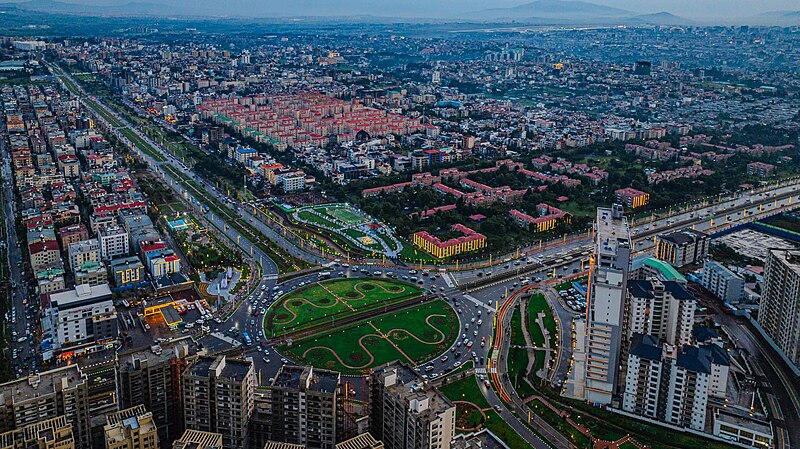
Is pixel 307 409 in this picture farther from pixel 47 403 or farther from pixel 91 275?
pixel 91 275

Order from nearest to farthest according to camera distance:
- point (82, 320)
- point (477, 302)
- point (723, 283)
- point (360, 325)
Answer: point (82, 320), point (360, 325), point (723, 283), point (477, 302)

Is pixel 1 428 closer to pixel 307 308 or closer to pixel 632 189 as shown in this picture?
pixel 307 308

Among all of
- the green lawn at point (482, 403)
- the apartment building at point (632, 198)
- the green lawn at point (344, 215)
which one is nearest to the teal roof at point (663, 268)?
the green lawn at point (482, 403)

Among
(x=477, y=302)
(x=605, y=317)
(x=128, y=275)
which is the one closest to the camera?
(x=605, y=317)

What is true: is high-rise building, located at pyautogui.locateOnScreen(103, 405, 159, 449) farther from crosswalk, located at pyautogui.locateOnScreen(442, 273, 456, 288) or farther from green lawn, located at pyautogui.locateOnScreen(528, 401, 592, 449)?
crosswalk, located at pyautogui.locateOnScreen(442, 273, 456, 288)

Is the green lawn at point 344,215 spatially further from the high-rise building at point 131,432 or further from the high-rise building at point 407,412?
the high-rise building at point 131,432

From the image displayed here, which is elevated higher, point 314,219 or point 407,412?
point 407,412

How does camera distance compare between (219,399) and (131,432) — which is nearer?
(131,432)

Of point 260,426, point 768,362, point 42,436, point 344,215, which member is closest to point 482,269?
point 344,215
